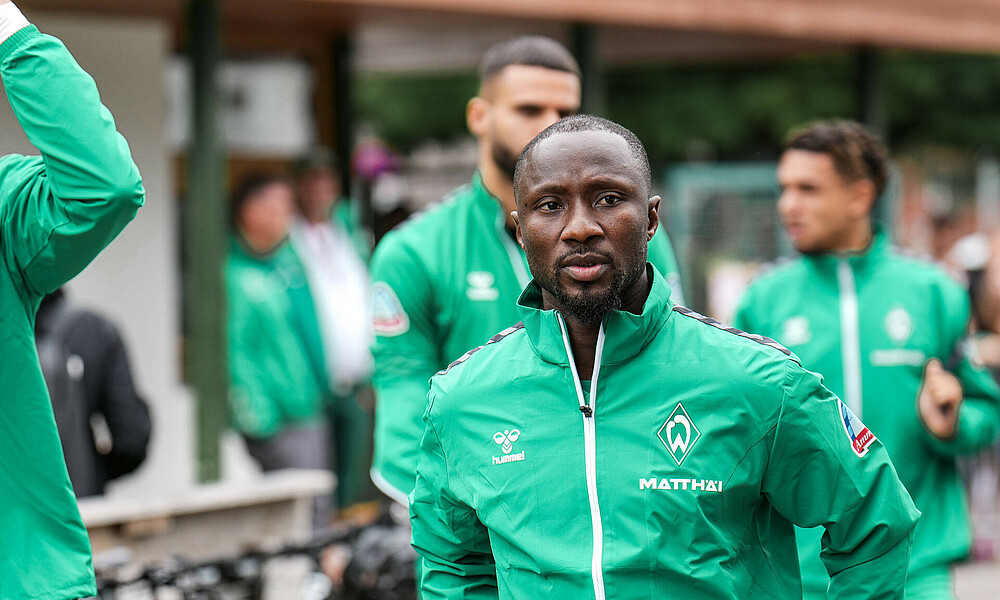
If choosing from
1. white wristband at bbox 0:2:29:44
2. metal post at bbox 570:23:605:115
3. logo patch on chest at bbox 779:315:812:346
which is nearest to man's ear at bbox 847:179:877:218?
logo patch on chest at bbox 779:315:812:346

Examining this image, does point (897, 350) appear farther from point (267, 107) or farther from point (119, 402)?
point (267, 107)

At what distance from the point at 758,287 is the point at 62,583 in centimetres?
287

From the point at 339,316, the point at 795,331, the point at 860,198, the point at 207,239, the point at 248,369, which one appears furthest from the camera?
the point at 339,316

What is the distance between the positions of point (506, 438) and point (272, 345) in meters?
5.50

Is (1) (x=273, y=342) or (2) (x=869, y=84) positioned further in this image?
(2) (x=869, y=84)

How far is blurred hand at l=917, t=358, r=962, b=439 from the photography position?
4.57m

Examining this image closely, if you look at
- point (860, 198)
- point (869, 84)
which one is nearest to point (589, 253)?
point (860, 198)

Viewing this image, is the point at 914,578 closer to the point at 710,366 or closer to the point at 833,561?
the point at 833,561

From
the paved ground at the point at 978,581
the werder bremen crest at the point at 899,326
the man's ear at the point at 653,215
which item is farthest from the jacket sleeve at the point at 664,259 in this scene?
the paved ground at the point at 978,581

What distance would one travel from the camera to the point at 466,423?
2.95m

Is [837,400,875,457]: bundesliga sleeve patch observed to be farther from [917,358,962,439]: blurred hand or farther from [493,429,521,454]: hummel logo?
[917,358,962,439]: blurred hand

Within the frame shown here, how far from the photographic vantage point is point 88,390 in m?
5.90

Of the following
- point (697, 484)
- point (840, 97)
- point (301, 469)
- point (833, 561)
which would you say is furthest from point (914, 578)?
point (840, 97)

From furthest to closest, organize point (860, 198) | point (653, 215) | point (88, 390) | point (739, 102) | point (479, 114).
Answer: point (739, 102), point (88, 390), point (860, 198), point (479, 114), point (653, 215)
